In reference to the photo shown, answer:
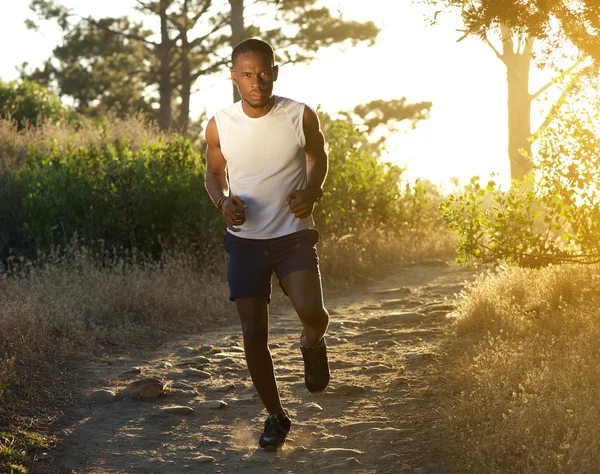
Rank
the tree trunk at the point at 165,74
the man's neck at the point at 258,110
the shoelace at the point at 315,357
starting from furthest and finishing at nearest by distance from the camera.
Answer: the tree trunk at the point at 165,74
the shoelace at the point at 315,357
the man's neck at the point at 258,110

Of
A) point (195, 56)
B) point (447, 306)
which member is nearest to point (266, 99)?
point (447, 306)

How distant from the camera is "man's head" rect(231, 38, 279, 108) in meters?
5.14

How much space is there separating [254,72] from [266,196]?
719 mm

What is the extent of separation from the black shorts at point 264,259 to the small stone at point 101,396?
88.7 inches

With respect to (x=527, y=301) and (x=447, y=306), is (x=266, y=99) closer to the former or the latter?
(x=527, y=301)

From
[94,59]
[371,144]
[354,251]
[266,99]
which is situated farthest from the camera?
[94,59]

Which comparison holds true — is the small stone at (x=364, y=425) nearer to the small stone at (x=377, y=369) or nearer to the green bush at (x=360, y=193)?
the small stone at (x=377, y=369)

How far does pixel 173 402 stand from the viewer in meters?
7.07

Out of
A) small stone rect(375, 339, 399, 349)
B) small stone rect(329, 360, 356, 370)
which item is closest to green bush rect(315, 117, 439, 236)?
small stone rect(375, 339, 399, 349)

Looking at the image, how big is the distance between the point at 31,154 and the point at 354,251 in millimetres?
7260

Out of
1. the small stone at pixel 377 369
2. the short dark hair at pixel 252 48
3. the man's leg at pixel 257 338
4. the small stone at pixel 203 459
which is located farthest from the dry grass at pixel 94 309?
the short dark hair at pixel 252 48

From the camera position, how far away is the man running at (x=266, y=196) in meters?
5.22

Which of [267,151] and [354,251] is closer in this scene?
[267,151]

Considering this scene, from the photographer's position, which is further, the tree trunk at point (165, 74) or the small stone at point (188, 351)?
the tree trunk at point (165, 74)
